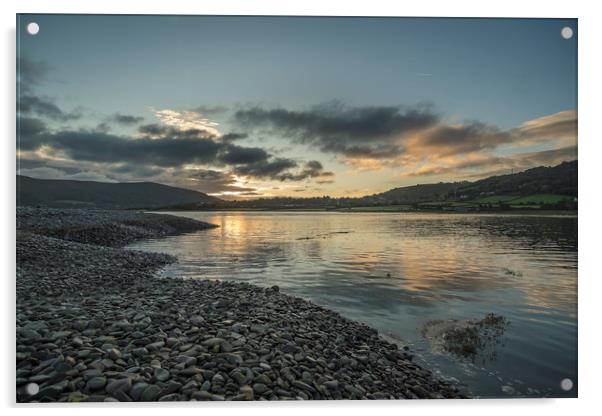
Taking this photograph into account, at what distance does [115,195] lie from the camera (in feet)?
33.9

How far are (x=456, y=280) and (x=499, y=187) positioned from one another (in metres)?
2.88

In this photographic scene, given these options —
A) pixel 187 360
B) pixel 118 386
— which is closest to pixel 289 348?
pixel 187 360

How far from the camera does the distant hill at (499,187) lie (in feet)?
23.1

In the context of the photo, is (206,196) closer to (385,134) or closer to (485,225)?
(385,134)

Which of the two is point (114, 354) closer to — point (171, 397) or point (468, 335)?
point (171, 397)

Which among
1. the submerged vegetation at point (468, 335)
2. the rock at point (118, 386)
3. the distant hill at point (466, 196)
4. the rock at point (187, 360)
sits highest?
the distant hill at point (466, 196)

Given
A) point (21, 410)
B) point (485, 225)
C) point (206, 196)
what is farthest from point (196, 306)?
point (485, 225)

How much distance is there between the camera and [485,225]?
37.6 feet

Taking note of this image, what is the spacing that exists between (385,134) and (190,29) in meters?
4.80

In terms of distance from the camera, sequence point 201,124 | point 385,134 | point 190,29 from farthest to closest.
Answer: point 385,134 → point 201,124 → point 190,29

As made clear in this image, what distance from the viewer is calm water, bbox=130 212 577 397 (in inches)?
244

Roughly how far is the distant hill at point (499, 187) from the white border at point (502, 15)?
0.31 meters

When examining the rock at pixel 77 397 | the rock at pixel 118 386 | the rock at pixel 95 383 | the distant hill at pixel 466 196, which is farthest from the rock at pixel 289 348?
the distant hill at pixel 466 196

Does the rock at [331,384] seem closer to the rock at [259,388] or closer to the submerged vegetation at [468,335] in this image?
the rock at [259,388]
